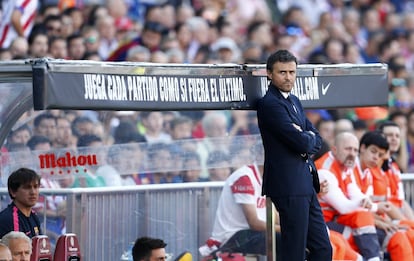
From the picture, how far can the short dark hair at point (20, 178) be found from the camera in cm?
1055

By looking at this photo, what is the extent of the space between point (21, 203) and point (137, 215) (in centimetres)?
150

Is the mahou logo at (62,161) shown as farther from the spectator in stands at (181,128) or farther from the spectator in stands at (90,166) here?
the spectator in stands at (181,128)

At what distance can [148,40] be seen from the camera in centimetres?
1745

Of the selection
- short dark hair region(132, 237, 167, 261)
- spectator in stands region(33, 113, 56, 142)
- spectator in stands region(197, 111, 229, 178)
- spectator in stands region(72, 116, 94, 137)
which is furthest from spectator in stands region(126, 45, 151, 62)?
short dark hair region(132, 237, 167, 261)

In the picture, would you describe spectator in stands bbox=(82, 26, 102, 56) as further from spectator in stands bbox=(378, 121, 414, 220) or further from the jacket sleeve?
the jacket sleeve

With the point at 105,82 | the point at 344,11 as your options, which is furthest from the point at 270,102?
the point at 344,11

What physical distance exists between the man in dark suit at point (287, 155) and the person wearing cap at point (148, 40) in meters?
7.36

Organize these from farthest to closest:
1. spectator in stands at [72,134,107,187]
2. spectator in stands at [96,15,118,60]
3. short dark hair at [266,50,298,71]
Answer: spectator in stands at [96,15,118,60], spectator in stands at [72,134,107,187], short dark hair at [266,50,298,71]

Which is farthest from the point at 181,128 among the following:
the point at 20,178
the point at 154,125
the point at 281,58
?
the point at 281,58

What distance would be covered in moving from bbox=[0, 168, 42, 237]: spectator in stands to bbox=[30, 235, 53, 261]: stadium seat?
1.86 ft

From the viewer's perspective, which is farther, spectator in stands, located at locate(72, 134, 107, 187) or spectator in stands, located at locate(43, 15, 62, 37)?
spectator in stands, located at locate(43, 15, 62, 37)

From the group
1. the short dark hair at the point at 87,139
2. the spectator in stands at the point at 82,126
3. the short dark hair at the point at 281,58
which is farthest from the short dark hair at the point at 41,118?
the short dark hair at the point at 281,58

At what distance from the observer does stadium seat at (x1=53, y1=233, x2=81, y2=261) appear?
10.1 metres

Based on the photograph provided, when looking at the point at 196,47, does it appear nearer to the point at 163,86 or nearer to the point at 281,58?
the point at 163,86
